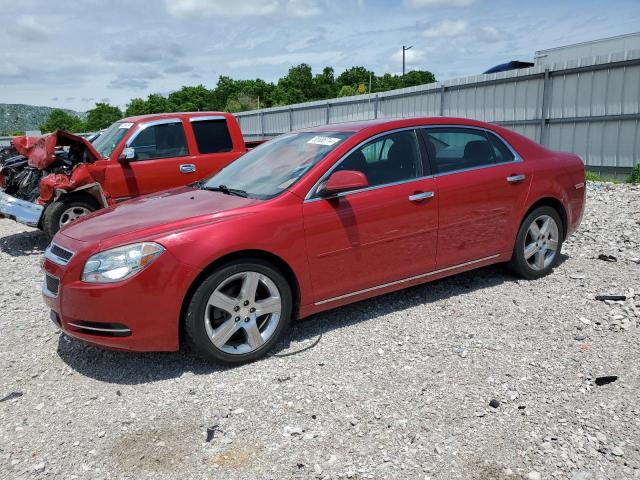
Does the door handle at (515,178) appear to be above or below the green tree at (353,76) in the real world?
below

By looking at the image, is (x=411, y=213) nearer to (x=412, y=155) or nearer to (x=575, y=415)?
(x=412, y=155)

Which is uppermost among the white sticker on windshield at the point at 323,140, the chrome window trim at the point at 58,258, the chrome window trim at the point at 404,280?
the white sticker on windshield at the point at 323,140

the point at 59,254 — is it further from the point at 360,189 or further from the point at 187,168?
the point at 187,168

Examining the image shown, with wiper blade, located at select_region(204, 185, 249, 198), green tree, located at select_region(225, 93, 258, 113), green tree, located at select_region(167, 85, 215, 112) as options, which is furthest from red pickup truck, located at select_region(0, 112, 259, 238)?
green tree, located at select_region(167, 85, 215, 112)

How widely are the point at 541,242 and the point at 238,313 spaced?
3160mm

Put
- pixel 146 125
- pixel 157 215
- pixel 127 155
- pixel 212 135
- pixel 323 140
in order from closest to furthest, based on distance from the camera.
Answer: pixel 157 215, pixel 323 140, pixel 127 155, pixel 146 125, pixel 212 135

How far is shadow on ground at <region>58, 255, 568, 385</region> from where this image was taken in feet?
12.4

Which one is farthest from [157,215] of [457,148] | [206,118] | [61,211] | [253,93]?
[253,93]

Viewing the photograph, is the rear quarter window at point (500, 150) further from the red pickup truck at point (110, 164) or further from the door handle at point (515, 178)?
the red pickup truck at point (110, 164)

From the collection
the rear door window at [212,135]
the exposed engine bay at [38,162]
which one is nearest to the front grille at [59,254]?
the exposed engine bay at [38,162]

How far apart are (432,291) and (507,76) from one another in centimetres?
1039

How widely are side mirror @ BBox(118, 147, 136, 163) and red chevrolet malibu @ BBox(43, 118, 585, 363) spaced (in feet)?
10.6

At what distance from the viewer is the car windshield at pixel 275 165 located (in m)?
4.14

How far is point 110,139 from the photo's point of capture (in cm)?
824
